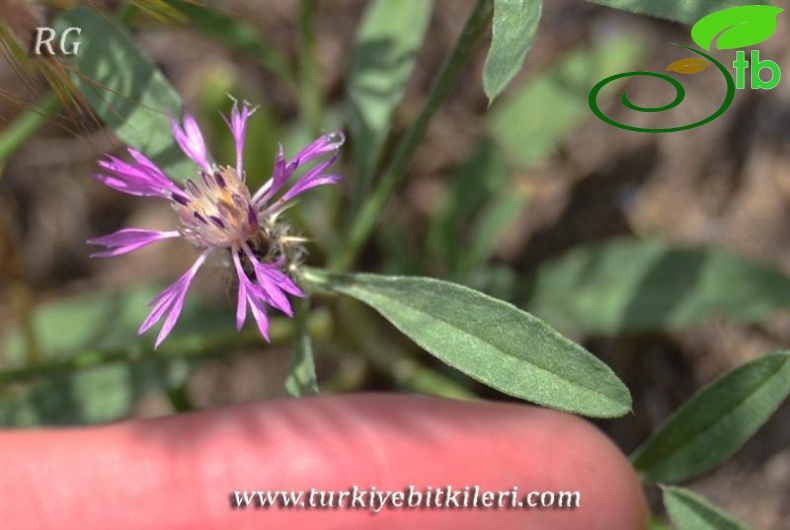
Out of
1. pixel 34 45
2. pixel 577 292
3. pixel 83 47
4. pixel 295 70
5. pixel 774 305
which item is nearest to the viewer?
pixel 34 45

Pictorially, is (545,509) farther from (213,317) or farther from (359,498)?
(213,317)

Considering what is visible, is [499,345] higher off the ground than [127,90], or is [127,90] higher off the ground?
[127,90]

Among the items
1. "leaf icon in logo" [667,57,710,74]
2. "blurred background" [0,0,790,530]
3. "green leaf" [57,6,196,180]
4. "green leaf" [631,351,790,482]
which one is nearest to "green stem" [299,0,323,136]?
"blurred background" [0,0,790,530]

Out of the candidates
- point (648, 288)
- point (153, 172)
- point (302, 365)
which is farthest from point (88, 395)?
point (648, 288)

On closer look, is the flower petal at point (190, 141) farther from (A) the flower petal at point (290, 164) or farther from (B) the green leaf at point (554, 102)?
(B) the green leaf at point (554, 102)

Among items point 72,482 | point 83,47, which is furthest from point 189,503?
point 83,47

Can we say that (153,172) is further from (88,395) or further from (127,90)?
(88,395)
